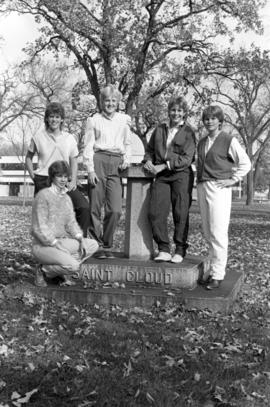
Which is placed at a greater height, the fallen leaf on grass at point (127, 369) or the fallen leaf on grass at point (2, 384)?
the fallen leaf on grass at point (127, 369)

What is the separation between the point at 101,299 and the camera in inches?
228

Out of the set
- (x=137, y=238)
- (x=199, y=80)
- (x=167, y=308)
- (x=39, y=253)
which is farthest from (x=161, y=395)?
(x=199, y=80)

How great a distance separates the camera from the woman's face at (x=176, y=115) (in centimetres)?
623

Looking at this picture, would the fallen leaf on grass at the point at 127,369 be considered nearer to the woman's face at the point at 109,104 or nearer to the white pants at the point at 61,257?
the white pants at the point at 61,257

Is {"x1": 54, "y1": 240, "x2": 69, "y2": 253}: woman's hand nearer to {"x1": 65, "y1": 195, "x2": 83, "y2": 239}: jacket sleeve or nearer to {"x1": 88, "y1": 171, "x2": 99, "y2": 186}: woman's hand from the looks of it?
{"x1": 65, "y1": 195, "x2": 83, "y2": 239}: jacket sleeve

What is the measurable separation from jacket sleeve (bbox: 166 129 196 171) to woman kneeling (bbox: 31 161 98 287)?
48.8 inches

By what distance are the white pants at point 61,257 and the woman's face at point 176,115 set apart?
1.72m

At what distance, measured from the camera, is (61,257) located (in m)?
5.78

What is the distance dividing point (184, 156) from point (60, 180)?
1.49 meters

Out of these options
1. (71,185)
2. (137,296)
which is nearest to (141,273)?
(137,296)

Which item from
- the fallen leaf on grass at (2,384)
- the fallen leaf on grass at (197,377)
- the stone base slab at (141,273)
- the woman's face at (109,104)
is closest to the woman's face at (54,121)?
the woman's face at (109,104)

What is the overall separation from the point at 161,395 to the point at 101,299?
2408mm

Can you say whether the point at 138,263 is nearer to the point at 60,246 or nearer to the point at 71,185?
the point at 60,246

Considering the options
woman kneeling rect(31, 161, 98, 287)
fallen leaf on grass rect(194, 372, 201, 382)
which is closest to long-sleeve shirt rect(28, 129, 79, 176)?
woman kneeling rect(31, 161, 98, 287)
